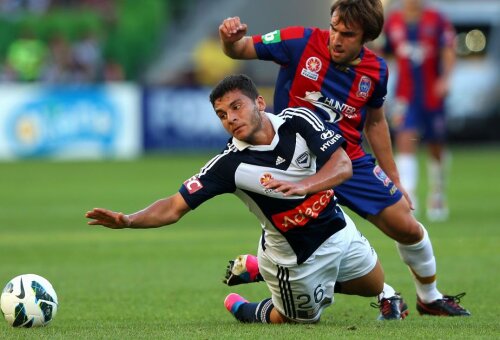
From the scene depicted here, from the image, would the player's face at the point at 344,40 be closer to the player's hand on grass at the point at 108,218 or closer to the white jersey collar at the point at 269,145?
the white jersey collar at the point at 269,145

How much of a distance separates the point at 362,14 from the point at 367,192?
1120 mm

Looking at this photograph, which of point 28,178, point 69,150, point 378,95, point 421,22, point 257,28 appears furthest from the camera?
point 257,28

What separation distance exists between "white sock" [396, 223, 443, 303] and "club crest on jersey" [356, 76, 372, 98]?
3.04 ft

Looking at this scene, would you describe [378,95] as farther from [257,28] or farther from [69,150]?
[257,28]

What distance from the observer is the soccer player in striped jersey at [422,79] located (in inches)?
535

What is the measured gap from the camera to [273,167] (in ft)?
21.7

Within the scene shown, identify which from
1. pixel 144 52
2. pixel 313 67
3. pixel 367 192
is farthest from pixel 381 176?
pixel 144 52

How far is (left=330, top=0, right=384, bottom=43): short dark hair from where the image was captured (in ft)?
23.5

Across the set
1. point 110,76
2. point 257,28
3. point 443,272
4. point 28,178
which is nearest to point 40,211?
point 28,178

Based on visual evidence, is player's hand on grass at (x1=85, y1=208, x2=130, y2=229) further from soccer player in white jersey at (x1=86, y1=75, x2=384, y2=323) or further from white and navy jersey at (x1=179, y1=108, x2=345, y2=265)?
white and navy jersey at (x1=179, y1=108, x2=345, y2=265)

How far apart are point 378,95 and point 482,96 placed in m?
21.1

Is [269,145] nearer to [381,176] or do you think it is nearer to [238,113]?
[238,113]

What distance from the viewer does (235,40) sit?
728 centimetres

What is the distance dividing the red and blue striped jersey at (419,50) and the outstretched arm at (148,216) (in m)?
7.44
